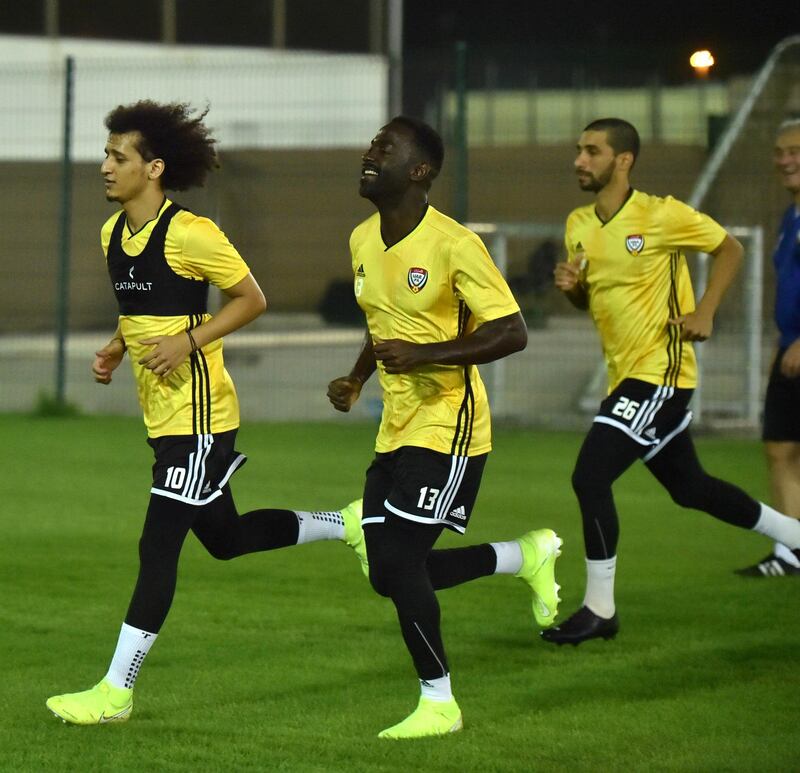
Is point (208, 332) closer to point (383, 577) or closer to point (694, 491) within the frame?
point (383, 577)

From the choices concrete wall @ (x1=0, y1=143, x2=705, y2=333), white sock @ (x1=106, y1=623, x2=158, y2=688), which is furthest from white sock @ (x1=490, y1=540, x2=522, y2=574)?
concrete wall @ (x1=0, y1=143, x2=705, y2=333)

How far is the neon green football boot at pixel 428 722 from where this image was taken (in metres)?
5.34

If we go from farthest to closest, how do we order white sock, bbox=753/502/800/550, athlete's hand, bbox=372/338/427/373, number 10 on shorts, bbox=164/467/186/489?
white sock, bbox=753/502/800/550, number 10 on shorts, bbox=164/467/186/489, athlete's hand, bbox=372/338/427/373

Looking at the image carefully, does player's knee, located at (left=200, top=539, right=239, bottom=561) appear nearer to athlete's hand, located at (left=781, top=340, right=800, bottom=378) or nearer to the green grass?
the green grass

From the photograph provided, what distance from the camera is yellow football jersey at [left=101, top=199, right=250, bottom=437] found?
5746 mm

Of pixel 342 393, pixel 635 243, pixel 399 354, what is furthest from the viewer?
pixel 635 243

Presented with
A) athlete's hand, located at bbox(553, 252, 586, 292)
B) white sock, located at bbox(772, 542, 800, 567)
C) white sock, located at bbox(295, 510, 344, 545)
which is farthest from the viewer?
white sock, located at bbox(772, 542, 800, 567)

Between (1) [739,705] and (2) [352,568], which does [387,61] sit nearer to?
(2) [352,568]

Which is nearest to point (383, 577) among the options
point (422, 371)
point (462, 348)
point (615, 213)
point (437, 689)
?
point (437, 689)

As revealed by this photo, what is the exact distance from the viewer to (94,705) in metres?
5.48

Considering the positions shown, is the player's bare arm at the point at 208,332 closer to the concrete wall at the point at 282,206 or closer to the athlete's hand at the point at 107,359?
the athlete's hand at the point at 107,359

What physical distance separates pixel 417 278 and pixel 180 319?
90cm

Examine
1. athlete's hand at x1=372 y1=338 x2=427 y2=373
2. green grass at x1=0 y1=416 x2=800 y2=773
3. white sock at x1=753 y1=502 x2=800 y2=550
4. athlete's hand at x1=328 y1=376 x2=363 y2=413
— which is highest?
athlete's hand at x1=372 y1=338 x2=427 y2=373

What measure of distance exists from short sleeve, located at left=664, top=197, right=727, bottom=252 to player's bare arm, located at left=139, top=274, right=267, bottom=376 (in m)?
2.14
